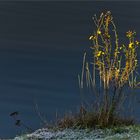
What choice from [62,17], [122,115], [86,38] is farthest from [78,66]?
[62,17]

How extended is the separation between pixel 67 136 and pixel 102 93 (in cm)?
79

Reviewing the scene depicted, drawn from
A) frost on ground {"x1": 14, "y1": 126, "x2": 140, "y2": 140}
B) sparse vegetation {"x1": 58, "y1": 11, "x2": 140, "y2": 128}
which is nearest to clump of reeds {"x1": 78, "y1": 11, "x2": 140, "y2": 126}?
sparse vegetation {"x1": 58, "y1": 11, "x2": 140, "y2": 128}

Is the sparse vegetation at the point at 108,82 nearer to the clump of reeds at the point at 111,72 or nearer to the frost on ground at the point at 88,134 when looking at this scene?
the clump of reeds at the point at 111,72

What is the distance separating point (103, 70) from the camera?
22.5 feet

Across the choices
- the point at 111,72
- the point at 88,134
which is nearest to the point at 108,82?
the point at 111,72

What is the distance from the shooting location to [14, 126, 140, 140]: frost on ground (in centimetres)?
620

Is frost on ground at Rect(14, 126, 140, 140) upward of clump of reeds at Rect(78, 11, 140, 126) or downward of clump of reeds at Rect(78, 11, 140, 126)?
downward

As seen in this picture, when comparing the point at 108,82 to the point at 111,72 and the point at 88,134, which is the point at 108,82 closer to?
the point at 111,72

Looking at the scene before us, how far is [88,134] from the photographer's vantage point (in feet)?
20.9

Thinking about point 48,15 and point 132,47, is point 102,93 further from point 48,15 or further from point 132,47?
point 48,15

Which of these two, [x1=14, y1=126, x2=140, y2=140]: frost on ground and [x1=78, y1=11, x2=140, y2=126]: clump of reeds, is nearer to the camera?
[x1=14, y1=126, x2=140, y2=140]: frost on ground

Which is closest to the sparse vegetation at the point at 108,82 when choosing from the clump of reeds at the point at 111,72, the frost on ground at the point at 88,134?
the clump of reeds at the point at 111,72

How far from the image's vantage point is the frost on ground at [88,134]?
620cm

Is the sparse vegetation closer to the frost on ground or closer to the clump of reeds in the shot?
the clump of reeds
